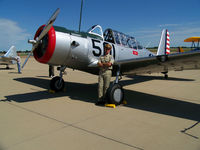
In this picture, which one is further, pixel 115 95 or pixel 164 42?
pixel 164 42

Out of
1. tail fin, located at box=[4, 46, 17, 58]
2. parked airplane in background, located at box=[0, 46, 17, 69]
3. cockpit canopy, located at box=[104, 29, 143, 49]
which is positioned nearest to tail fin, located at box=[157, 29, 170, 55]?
cockpit canopy, located at box=[104, 29, 143, 49]

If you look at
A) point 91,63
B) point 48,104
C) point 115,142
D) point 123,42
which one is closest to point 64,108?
point 48,104

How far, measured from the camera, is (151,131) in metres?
2.87

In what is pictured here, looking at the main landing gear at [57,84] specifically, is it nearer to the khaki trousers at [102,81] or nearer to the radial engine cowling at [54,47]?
the radial engine cowling at [54,47]

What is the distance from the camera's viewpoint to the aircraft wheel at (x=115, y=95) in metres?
4.36

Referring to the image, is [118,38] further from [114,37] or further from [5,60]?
[5,60]

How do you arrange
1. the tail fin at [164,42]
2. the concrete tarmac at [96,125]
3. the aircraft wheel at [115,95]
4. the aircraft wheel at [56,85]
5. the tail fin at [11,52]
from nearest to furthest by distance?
the concrete tarmac at [96,125]
the aircraft wheel at [115,95]
the aircraft wheel at [56,85]
the tail fin at [164,42]
the tail fin at [11,52]

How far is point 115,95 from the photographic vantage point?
444cm

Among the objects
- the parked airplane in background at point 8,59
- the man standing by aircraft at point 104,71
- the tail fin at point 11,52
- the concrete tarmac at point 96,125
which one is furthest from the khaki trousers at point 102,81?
the tail fin at point 11,52

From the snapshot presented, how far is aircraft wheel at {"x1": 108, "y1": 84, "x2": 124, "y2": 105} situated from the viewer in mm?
4365

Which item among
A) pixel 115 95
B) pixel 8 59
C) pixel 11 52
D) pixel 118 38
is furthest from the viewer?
pixel 11 52

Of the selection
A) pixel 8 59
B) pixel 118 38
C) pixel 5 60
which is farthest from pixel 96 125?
pixel 5 60

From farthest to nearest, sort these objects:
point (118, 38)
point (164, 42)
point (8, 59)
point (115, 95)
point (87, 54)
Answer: point (8, 59) → point (164, 42) → point (118, 38) → point (87, 54) → point (115, 95)

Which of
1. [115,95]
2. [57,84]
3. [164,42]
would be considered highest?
[164,42]
